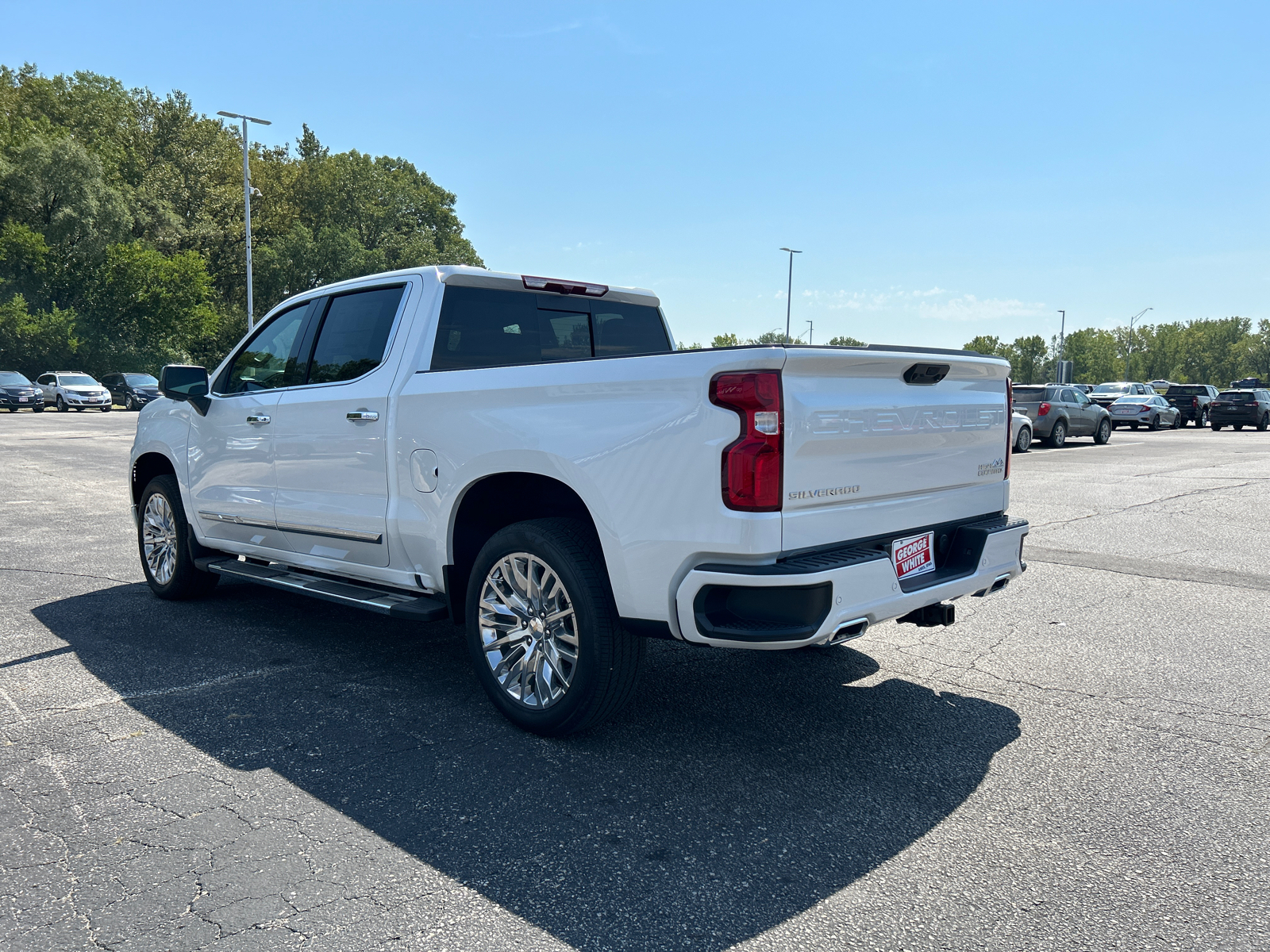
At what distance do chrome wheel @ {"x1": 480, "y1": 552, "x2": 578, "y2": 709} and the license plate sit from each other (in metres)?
1.31

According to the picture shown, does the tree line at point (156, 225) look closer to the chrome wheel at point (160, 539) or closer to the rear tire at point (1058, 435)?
the rear tire at point (1058, 435)

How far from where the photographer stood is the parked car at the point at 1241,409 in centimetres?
3600

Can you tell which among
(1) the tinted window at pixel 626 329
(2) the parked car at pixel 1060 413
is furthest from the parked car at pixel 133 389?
(1) the tinted window at pixel 626 329

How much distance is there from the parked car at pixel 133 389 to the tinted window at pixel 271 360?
39450 mm

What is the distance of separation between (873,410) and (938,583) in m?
0.81

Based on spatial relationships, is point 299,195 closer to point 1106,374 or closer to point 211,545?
point 211,545

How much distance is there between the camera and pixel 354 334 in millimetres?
5129

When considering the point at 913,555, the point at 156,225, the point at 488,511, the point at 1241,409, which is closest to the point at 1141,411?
the point at 1241,409

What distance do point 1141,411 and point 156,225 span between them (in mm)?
53222

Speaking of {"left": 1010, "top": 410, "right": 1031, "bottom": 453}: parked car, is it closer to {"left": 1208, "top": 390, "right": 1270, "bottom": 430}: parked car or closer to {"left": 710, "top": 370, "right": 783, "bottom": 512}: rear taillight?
{"left": 1208, "top": 390, "right": 1270, "bottom": 430}: parked car

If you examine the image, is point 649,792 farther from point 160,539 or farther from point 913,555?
point 160,539

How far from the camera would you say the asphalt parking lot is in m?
2.65

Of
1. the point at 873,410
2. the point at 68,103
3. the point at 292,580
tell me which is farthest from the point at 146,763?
the point at 68,103

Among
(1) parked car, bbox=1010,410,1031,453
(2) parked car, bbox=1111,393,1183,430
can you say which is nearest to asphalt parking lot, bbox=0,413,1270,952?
(1) parked car, bbox=1010,410,1031,453
